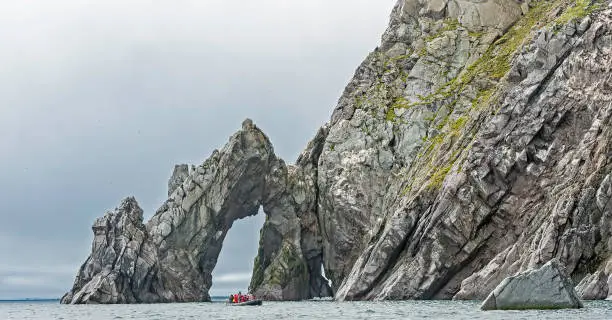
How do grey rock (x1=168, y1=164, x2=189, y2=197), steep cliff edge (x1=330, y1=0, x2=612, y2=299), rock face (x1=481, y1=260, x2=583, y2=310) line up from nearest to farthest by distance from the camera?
rock face (x1=481, y1=260, x2=583, y2=310), steep cliff edge (x1=330, y1=0, x2=612, y2=299), grey rock (x1=168, y1=164, x2=189, y2=197)

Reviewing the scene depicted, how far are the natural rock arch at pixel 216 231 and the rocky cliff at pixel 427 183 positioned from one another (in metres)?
0.33

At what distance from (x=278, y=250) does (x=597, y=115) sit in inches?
3071

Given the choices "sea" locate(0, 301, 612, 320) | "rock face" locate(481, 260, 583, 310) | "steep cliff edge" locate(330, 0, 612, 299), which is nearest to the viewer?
"sea" locate(0, 301, 612, 320)

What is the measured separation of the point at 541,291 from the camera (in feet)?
195

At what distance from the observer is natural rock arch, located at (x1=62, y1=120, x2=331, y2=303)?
5468 inches

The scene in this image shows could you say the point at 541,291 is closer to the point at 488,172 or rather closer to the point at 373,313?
the point at 373,313

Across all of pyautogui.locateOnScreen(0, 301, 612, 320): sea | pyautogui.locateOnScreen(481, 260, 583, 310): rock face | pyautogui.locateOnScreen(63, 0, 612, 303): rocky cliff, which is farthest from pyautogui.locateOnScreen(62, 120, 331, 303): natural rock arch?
pyautogui.locateOnScreen(481, 260, 583, 310): rock face

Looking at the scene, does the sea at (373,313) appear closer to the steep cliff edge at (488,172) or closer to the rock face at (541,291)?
the rock face at (541,291)

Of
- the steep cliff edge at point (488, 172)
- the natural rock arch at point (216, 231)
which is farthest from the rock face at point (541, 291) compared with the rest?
the natural rock arch at point (216, 231)

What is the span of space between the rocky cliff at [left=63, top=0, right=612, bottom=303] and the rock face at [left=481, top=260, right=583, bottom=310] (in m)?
12.7

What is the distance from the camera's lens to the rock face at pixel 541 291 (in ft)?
194

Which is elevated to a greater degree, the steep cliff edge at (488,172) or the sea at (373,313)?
the steep cliff edge at (488,172)

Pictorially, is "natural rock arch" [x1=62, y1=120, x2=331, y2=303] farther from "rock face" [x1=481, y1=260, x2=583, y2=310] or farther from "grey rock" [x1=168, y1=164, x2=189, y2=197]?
"rock face" [x1=481, y1=260, x2=583, y2=310]

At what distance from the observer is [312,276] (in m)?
159
